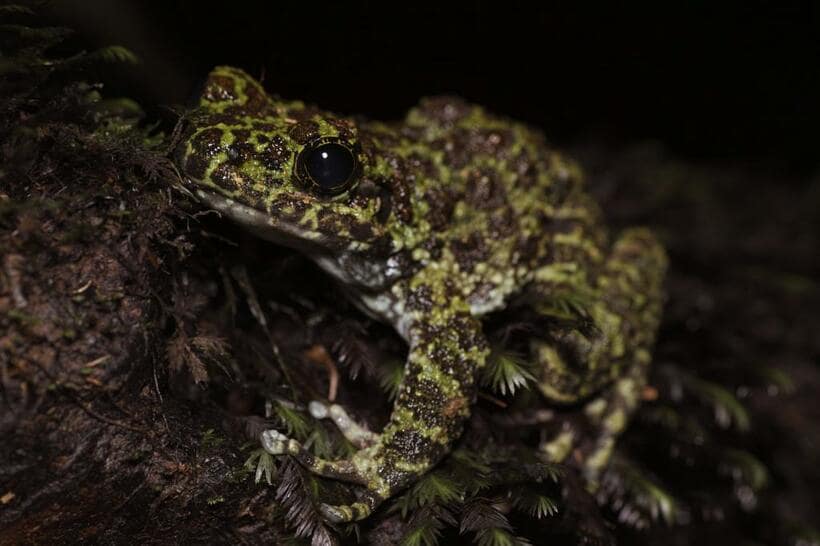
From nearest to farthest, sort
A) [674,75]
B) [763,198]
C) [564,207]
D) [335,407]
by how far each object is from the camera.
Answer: [335,407]
[564,207]
[763,198]
[674,75]

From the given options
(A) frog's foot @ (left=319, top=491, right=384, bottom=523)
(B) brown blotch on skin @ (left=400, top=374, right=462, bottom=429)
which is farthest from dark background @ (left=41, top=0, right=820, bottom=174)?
(A) frog's foot @ (left=319, top=491, right=384, bottom=523)

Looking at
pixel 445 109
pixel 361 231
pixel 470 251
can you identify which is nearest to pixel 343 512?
pixel 361 231

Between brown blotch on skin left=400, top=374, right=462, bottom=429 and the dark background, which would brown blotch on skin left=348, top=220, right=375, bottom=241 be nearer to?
brown blotch on skin left=400, top=374, right=462, bottom=429

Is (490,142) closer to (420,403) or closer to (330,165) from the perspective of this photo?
(330,165)

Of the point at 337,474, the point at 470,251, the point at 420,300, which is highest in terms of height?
the point at 470,251

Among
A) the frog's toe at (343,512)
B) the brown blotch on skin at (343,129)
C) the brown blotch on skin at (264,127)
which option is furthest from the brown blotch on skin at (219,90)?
the frog's toe at (343,512)

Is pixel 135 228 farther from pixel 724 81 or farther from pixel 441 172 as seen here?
pixel 724 81

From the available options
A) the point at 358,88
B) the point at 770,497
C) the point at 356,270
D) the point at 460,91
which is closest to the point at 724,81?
the point at 460,91

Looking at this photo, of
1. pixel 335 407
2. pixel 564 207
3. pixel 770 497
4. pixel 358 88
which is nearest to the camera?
pixel 335 407
